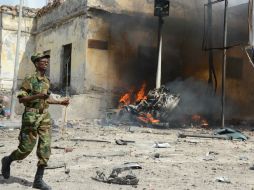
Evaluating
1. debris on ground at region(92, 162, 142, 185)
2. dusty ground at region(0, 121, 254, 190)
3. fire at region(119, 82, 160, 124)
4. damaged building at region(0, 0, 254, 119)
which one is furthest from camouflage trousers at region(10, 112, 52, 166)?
fire at region(119, 82, 160, 124)

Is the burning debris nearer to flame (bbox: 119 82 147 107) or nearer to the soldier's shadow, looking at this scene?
flame (bbox: 119 82 147 107)

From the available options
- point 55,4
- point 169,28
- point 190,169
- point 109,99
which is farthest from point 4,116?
point 190,169

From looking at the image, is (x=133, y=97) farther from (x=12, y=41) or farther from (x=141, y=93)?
(x=12, y=41)

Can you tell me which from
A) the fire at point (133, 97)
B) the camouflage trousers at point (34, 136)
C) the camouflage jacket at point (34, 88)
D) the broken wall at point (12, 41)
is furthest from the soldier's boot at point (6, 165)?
the broken wall at point (12, 41)

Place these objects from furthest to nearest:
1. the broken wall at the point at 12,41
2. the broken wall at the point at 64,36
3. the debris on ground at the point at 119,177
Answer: the broken wall at the point at 12,41 < the broken wall at the point at 64,36 < the debris on ground at the point at 119,177

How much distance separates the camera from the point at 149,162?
22.5 ft

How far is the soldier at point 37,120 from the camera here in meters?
4.79

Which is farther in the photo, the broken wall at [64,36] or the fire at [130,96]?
the broken wall at [64,36]

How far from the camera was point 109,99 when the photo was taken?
622 inches

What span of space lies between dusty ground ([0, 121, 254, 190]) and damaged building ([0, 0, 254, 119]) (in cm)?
549

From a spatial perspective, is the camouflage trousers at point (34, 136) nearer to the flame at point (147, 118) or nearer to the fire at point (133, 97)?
the flame at point (147, 118)

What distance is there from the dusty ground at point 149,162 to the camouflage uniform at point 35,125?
479 mm

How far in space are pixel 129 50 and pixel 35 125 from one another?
11.8 m

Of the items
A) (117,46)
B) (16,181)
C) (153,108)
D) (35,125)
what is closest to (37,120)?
(35,125)
